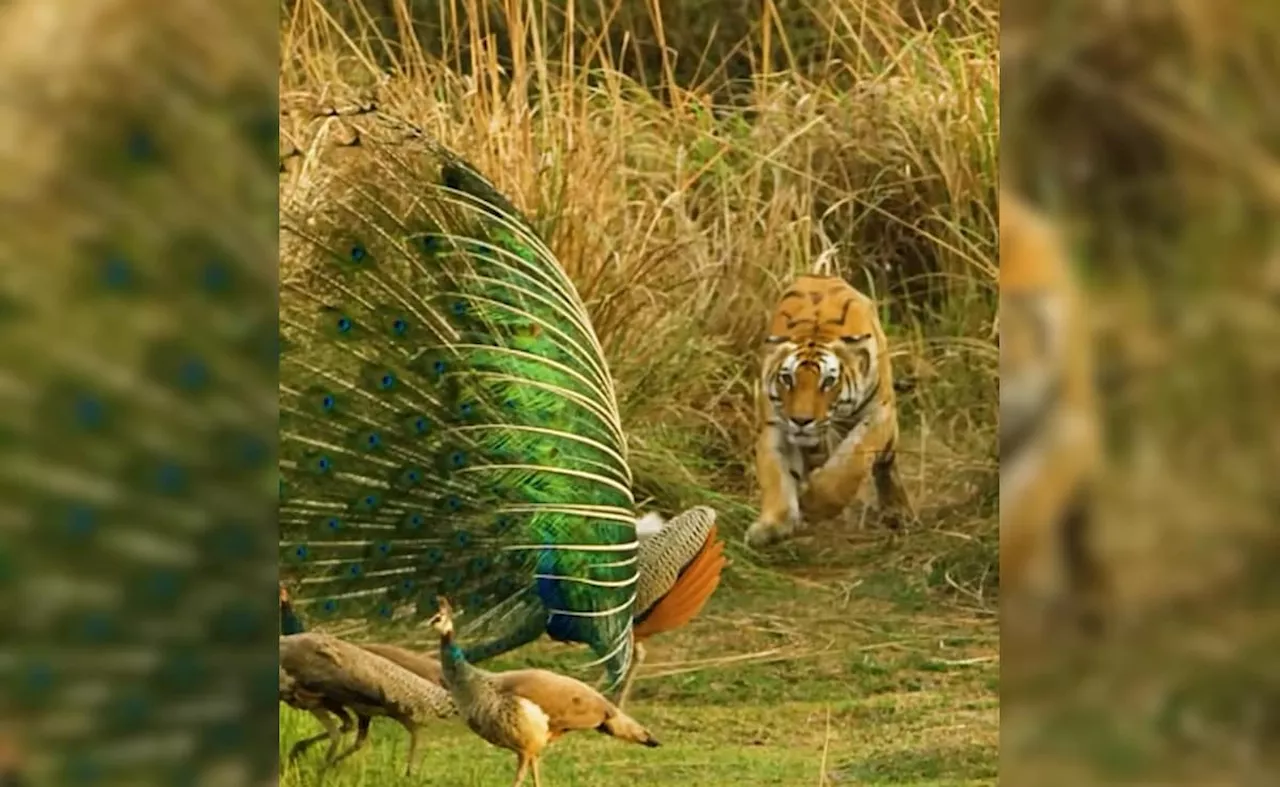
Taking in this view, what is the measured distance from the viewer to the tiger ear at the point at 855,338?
6.03 feet

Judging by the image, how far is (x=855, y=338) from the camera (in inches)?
72.5

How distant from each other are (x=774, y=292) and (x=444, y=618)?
1.69 feet

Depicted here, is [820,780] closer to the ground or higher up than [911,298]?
closer to the ground

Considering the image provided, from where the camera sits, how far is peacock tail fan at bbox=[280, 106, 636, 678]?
1.79 meters
